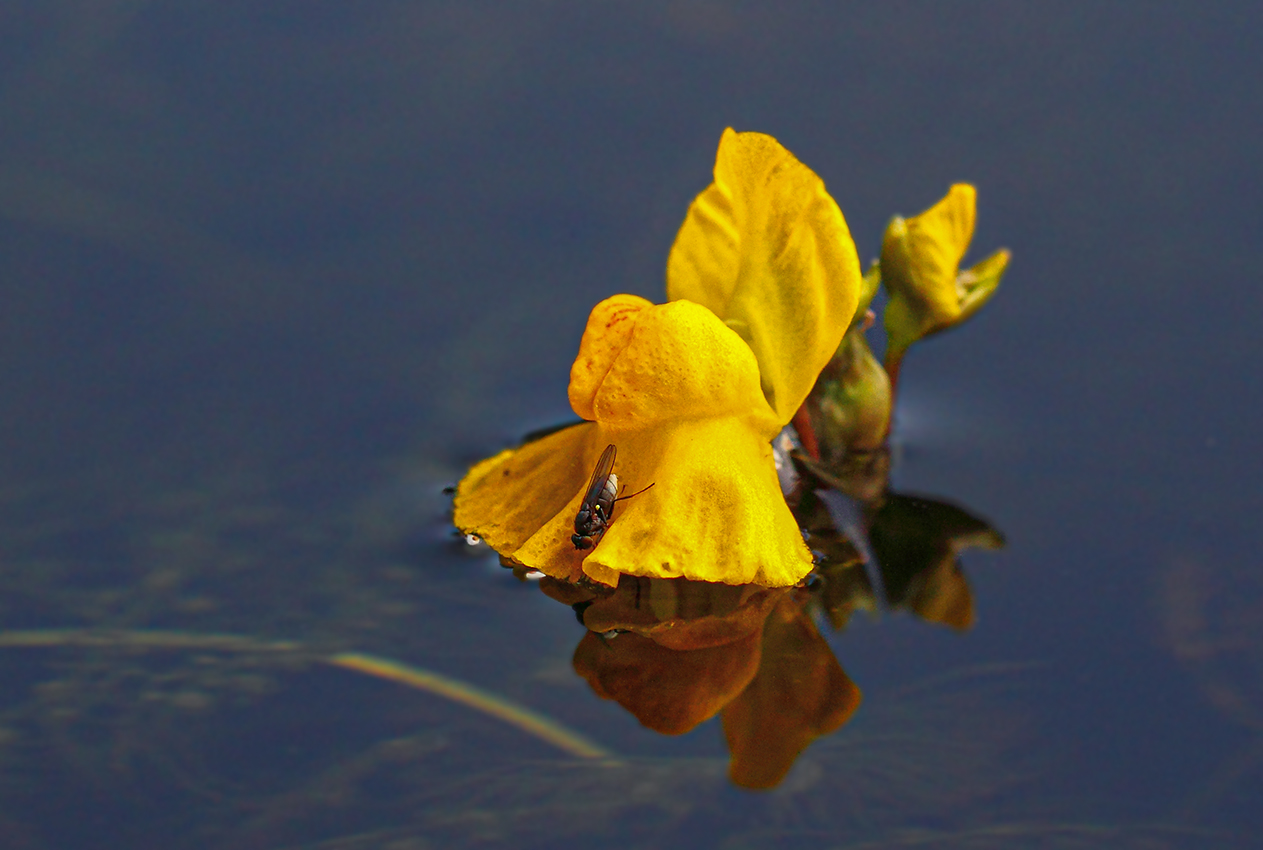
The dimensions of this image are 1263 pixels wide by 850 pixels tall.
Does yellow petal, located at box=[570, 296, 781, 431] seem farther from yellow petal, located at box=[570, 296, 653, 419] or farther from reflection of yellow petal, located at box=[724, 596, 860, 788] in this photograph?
reflection of yellow petal, located at box=[724, 596, 860, 788]

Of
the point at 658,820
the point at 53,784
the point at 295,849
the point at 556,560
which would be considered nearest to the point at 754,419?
the point at 556,560

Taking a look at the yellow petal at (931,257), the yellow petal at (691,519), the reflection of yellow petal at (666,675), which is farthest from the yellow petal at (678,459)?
the yellow petal at (931,257)

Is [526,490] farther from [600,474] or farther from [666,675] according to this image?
[666,675]

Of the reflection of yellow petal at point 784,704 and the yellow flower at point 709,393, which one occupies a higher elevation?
the yellow flower at point 709,393

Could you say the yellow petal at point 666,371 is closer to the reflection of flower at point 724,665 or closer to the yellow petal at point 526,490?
the yellow petal at point 526,490

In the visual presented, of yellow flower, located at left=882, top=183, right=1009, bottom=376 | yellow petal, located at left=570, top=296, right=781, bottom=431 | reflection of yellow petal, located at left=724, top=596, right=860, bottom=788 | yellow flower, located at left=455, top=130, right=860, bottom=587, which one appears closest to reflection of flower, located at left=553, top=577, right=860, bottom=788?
reflection of yellow petal, located at left=724, top=596, right=860, bottom=788

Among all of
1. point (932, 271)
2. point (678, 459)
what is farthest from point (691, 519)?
point (932, 271)

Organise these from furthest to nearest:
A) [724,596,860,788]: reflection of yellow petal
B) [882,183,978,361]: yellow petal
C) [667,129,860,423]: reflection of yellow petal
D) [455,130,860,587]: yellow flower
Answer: [882,183,978,361]: yellow petal → [667,129,860,423]: reflection of yellow petal → [455,130,860,587]: yellow flower → [724,596,860,788]: reflection of yellow petal
